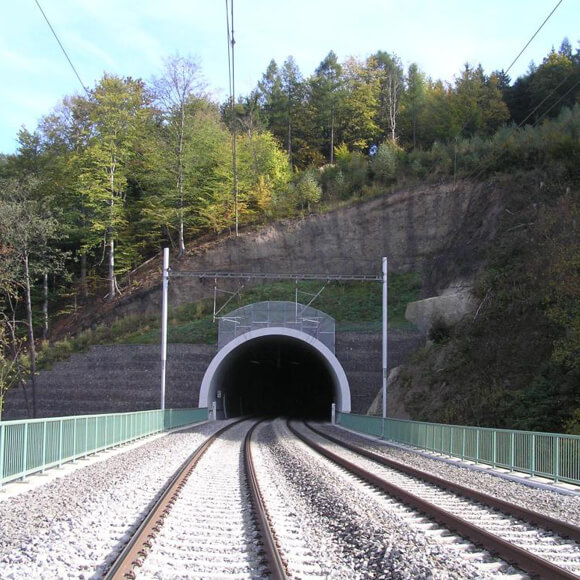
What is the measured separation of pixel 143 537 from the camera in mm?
7109

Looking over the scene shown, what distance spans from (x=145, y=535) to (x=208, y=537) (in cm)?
77

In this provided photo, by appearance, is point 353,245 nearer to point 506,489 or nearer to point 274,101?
point 274,101

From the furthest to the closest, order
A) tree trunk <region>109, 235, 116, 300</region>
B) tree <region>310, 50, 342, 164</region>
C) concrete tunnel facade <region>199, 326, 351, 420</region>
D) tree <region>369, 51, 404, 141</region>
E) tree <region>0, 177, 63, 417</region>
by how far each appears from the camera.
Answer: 1. tree <region>310, 50, 342, 164</region>
2. tree <region>369, 51, 404, 141</region>
3. tree trunk <region>109, 235, 116, 300</region>
4. concrete tunnel facade <region>199, 326, 351, 420</region>
5. tree <region>0, 177, 63, 417</region>

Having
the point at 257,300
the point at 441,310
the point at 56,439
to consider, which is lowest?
the point at 56,439

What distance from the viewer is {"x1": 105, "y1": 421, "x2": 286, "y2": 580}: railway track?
6.19 m

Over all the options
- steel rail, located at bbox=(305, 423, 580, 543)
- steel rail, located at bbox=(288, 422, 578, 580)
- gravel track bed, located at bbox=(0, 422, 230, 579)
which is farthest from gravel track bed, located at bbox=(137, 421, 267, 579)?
steel rail, located at bbox=(305, 423, 580, 543)

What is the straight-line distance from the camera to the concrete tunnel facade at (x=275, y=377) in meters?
38.5

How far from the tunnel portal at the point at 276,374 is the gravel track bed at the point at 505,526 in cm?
2526

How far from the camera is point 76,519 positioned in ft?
27.1

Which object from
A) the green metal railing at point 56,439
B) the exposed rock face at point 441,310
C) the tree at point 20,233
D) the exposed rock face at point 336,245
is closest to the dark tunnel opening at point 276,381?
the exposed rock face at point 336,245

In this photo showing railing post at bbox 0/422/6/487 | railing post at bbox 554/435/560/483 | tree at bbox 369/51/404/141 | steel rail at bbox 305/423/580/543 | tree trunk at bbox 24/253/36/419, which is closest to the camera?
steel rail at bbox 305/423/580/543

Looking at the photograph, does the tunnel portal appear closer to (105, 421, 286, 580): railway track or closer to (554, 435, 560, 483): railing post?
(554, 435, 560, 483): railing post

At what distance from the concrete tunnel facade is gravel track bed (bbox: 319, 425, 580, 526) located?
19.6m

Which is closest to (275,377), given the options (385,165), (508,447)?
(385,165)
